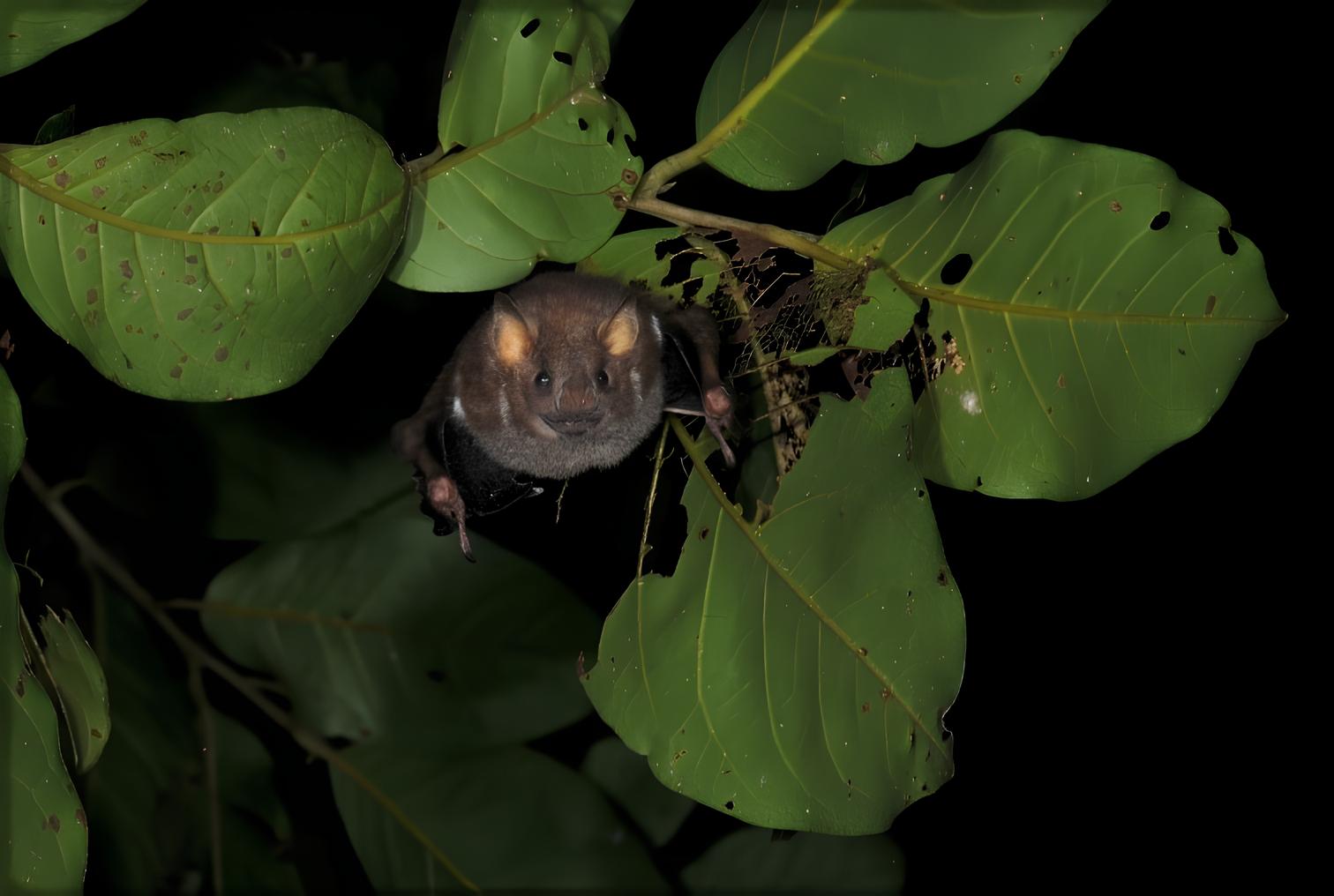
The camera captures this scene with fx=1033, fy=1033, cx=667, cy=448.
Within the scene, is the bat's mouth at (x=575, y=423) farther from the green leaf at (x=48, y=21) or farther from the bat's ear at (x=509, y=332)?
the green leaf at (x=48, y=21)

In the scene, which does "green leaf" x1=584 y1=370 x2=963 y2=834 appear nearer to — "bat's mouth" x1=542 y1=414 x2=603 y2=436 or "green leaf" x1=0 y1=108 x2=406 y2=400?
"bat's mouth" x1=542 y1=414 x2=603 y2=436

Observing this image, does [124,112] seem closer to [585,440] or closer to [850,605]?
[585,440]

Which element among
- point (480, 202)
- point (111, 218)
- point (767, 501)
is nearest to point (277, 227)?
point (111, 218)

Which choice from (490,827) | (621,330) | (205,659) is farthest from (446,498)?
(205,659)

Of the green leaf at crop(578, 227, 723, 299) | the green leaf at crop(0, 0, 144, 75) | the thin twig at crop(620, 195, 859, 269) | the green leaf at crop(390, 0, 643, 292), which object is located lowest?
the green leaf at crop(578, 227, 723, 299)

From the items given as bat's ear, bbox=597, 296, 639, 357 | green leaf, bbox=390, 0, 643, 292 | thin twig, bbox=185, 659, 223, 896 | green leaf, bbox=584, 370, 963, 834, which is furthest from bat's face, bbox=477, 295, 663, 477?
thin twig, bbox=185, 659, 223, 896
